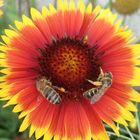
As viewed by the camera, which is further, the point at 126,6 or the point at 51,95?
the point at 126,6

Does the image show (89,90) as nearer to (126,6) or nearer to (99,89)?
(99,89)

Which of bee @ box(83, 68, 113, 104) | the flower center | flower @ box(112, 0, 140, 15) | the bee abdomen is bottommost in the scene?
bee @ box(83, 68, 113, 104)

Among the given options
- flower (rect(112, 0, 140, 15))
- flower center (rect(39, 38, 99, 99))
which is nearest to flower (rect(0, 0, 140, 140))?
flower center (rect(39, 38, 99, 99))

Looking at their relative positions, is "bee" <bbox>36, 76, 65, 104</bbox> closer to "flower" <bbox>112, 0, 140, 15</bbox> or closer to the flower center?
the flower center

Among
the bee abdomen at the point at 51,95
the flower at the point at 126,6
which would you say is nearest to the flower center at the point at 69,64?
the bee abdomen at the point at 51,95

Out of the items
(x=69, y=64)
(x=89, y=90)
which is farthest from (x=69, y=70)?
(x=89, y=90)

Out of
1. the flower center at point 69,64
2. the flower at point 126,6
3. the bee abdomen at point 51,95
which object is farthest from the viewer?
the flower at point 126,6

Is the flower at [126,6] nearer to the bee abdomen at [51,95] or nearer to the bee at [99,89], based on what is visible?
the bee at [99,89]
